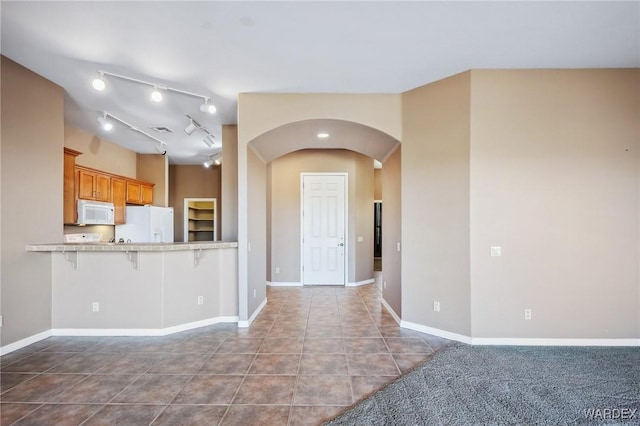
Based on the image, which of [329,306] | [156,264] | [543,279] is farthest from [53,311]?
[543,279]

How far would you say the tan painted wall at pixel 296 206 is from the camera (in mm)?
6188

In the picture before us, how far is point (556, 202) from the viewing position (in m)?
3.16

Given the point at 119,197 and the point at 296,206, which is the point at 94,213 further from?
the point at 296,206

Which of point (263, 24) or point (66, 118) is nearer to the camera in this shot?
point (263, 24)

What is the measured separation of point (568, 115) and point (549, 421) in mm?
2980

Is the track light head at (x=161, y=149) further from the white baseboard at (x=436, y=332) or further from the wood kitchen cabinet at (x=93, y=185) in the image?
the white baseboard at (x=436, y=332)

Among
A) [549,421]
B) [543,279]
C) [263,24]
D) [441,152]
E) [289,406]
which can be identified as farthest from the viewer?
[441,152]

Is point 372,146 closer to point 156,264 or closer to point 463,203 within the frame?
point 463,203

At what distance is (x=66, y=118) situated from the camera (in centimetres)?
461

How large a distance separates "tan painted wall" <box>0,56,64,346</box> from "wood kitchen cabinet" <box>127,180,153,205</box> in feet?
8.35

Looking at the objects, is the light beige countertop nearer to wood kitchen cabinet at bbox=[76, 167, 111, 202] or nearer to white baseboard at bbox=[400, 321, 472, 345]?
wood kitchen cabinet at bbox=[76, 167, 111, 202]

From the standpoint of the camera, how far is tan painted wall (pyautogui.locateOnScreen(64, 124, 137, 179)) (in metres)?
5.06

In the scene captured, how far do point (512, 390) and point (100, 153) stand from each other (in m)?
7.19

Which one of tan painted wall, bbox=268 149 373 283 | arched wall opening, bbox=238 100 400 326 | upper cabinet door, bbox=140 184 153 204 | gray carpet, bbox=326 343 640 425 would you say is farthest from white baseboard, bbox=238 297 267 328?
upper cabinet door, bbox=140 184 153 204
